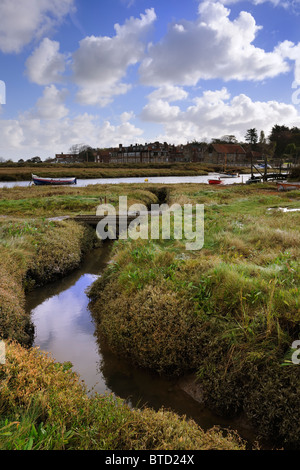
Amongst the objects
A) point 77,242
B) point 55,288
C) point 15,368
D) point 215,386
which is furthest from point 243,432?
point 77,242

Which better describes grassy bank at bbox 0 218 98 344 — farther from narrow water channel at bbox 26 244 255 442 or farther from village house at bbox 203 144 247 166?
village house at bbox 203 144 247 166

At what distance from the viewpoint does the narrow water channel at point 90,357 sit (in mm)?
5887

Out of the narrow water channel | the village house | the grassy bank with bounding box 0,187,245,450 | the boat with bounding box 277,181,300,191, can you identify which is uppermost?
the village house

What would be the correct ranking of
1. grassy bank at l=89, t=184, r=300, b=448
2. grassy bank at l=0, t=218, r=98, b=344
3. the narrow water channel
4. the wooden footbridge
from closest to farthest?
grassy bank at l=89, t=184, r=300, b=448, the narrow water channel, grassy bank at l=0, t=218, r=98, b=344, the wooden footbridge

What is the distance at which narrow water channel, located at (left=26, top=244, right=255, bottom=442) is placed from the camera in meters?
5.89

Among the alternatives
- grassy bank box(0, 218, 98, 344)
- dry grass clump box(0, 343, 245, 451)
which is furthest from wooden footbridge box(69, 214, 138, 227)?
dry grass clump box(0, 343, 245, 451)

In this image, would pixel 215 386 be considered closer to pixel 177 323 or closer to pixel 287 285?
pixel 177 323

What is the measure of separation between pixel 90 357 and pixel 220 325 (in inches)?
132

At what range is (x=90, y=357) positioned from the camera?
759cm

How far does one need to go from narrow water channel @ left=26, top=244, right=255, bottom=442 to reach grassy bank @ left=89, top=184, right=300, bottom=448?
261mm

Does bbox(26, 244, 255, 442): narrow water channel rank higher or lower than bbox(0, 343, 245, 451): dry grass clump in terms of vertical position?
lower

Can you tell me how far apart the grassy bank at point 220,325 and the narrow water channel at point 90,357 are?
0.26 metres

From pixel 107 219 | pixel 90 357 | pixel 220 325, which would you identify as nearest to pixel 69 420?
pixel 220 325

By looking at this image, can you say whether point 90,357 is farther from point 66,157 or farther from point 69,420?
point 66,157
